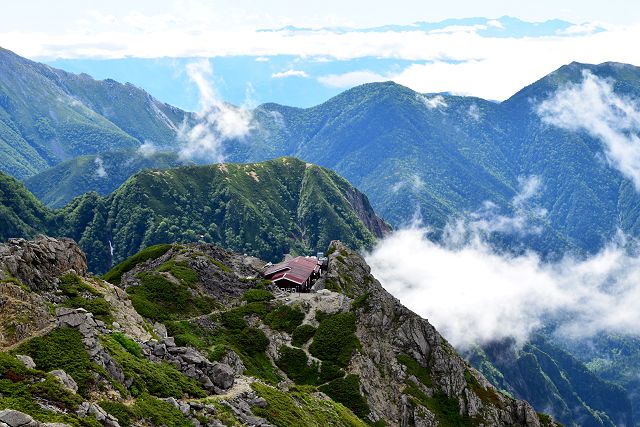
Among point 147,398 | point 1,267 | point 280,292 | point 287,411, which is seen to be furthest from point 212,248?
point 147,398

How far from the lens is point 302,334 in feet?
433

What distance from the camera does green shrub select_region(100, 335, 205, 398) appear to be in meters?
60.9

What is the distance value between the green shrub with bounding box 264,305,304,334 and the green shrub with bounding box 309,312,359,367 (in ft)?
17.1

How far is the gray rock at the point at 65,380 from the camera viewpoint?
2057 inches

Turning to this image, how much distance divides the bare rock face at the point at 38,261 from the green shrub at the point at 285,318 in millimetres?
41090

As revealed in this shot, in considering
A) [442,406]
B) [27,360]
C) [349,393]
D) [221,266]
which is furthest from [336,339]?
[27,360]

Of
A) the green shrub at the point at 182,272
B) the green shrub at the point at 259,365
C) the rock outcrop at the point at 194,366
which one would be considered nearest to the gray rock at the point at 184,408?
the rock outcrop at the point at 194,366

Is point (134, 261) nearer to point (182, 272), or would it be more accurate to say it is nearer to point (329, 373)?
point (182, 272)

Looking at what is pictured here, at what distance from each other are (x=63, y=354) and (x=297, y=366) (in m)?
69.6

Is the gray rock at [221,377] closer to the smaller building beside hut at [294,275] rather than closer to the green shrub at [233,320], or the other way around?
the green shrub at [233,320]

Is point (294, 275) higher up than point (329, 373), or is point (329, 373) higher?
point (329, 373)

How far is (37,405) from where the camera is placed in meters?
46.9

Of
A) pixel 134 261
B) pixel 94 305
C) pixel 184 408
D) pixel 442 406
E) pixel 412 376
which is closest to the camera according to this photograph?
pixel 184 408

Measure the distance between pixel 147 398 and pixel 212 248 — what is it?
413ft
